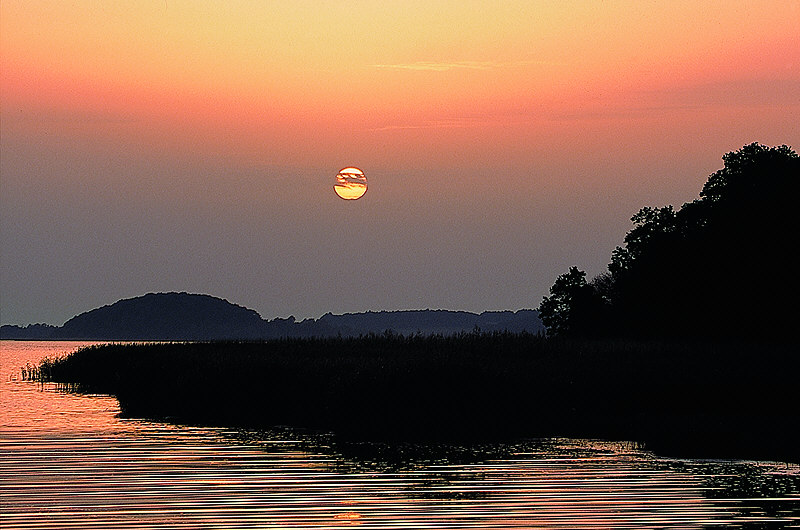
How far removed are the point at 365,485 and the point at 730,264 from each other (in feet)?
159

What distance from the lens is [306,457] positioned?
88.6 feet

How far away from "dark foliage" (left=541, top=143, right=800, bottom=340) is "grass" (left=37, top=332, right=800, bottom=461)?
12.7 meters

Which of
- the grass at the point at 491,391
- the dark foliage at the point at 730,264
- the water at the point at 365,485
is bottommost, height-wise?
the water at the point at 365,485

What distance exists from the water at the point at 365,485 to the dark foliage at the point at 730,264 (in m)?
39.3

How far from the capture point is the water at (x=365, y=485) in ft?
60.8

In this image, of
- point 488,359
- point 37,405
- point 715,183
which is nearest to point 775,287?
point 715,183

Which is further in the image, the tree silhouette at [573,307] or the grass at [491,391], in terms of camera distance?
the tree silhouette at [573,307]

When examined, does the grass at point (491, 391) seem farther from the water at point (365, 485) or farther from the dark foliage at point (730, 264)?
the dark foliage at point (730, 264)

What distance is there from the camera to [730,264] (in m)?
66.2

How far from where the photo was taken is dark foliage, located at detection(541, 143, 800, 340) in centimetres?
6588

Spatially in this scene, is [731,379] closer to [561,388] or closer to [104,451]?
[561,388]

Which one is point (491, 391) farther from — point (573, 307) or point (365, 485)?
point (573, 307)

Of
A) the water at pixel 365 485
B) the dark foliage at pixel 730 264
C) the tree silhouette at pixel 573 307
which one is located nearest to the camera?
the water at pixel 365 485

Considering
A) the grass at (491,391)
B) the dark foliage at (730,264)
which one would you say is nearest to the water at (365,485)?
the grass at (491,391)
